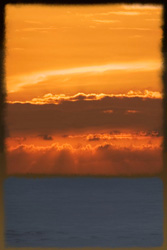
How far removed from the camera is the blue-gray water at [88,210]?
2.62 meters

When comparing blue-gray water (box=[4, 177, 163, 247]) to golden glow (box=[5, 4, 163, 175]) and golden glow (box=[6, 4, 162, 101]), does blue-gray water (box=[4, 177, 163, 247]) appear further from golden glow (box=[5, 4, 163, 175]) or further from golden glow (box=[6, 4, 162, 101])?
golden glow (box=[6, 4, 162, 101])

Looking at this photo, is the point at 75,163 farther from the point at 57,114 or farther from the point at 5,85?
the point at 5,85

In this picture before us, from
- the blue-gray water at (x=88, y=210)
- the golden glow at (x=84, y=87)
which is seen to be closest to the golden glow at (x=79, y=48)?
the golden glow at (x=84, y=87)

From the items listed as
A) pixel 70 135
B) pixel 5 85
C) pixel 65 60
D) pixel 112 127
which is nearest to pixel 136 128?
pixel 112 127

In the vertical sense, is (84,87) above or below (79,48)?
below

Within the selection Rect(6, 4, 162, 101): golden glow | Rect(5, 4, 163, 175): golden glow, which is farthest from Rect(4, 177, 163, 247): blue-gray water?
Rect(6, 4, 162, 101): golden glow

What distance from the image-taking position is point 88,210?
8.64 feet

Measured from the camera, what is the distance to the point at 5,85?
8.68 ft

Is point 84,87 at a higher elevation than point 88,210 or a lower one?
higher

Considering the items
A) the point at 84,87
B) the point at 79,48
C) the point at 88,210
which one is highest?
the point at 79,48

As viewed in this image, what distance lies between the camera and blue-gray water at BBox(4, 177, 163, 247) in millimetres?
2619

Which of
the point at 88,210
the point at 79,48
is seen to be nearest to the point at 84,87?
the point at 79,48

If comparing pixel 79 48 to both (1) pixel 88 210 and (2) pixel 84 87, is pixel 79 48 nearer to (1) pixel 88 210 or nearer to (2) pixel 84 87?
(2) pixel 84 87

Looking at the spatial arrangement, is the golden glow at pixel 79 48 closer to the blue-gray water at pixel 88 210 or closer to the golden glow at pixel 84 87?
the golden glow at pixel 84 87
